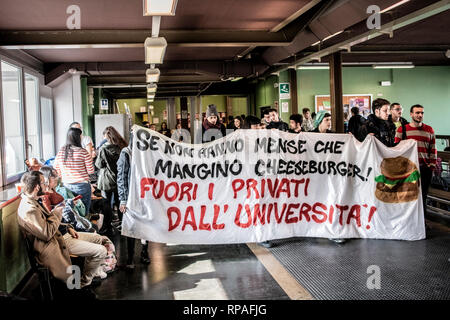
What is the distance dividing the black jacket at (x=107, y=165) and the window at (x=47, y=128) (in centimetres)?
462

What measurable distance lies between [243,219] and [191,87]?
14354 millimetres

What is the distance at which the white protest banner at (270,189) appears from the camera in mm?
5070

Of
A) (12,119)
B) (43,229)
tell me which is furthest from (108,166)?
(12,119)

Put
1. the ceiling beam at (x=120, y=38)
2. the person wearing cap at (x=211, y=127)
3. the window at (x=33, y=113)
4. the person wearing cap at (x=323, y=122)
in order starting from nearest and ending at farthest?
the person wearing cap at (x=323, y=122) → the person wearing cap at (x=211, y=127) → the ceiling beam at (x=120, y=38) → the window at (x=33, y=113)

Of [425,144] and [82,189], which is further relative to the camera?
[425,144]

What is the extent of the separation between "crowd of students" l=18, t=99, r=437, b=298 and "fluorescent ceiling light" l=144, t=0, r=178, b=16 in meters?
1.63

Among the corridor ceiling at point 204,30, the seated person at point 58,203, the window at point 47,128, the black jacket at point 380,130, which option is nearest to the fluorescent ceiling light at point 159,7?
the corridor ceiling at point 204,30

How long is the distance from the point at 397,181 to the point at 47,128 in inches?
337

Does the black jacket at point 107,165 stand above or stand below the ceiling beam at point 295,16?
below

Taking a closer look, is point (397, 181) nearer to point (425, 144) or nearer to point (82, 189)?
point (425, 144)

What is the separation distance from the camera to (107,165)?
618 cm

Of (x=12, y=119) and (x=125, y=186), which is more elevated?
(x=12, y=119)

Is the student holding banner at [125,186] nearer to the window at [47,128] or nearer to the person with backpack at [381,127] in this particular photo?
the person with backpack at [381,127]

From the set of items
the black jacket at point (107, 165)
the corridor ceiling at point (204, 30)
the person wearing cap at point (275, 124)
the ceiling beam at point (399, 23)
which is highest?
the corridor ceiling at point (204, 30)
